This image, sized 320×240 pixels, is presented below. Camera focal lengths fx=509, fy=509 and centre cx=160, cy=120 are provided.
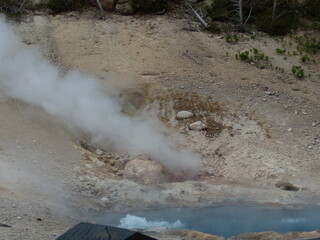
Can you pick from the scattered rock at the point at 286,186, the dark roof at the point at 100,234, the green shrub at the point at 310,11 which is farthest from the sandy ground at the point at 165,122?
the dark roof at the point at 100,234

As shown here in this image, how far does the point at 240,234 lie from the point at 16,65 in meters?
6.88

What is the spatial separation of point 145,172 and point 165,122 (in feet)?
6.62

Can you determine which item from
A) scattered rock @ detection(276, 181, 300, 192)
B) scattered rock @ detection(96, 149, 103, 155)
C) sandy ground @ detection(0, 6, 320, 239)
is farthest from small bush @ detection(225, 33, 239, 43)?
scattered rock @ detection(276, 181, 300, 192)

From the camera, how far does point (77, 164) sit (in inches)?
326

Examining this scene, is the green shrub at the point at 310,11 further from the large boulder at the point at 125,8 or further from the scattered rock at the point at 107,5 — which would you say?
the scattered rock at the point at 107,5

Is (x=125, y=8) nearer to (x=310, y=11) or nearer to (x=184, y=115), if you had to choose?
(x=310, y=11)

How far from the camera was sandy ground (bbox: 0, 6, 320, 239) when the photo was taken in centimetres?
746

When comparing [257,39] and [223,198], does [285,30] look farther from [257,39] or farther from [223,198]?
[223,198]

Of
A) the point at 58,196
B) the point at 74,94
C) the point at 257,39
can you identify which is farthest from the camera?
the point at 257,39

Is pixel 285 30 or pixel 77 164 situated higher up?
pixel 285 30

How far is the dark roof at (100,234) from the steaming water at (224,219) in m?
3.03

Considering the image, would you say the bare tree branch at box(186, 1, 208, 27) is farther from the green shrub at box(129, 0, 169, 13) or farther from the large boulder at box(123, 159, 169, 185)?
the large boulder at box(123, 159, 169, 185)

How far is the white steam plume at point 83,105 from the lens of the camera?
9305mm

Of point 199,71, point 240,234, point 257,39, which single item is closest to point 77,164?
point 240,234
